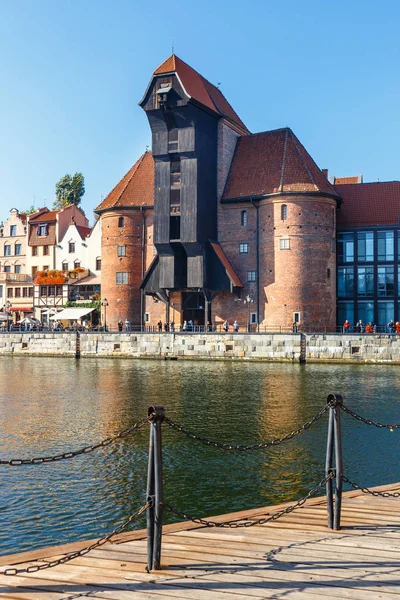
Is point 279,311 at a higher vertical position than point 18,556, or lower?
higher

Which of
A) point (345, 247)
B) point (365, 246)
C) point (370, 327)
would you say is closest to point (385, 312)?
point (365, 246)

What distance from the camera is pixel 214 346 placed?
5031 cm

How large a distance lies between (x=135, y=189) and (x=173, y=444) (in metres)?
46.4

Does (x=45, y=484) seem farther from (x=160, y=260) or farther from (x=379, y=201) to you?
(x=379, y=201)

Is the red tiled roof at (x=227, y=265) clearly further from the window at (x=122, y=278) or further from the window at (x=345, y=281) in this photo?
the window at (x=122, y=278)

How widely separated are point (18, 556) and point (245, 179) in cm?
5220

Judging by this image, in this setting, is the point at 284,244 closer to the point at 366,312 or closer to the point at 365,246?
the point at 365,246

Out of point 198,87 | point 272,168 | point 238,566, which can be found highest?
point 198,87

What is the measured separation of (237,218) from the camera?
56.5m

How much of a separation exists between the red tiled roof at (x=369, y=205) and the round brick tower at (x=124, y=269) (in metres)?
18.6

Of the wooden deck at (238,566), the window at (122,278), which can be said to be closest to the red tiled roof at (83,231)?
the window at (122,278)

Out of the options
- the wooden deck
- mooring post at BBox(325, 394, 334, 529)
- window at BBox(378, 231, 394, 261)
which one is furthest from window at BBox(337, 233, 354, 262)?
the wooden deck

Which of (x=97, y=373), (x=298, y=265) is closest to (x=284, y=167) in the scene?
(x=298, y=265)

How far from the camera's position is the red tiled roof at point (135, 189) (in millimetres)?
60719
